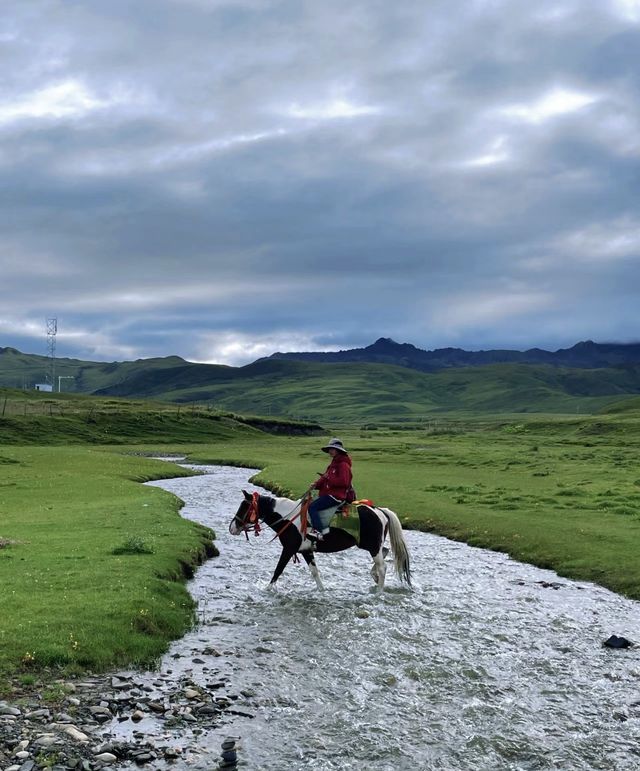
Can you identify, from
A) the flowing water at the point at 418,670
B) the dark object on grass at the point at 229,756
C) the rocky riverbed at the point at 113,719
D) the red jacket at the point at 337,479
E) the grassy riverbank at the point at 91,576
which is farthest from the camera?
the red jacket at the point at 337,479

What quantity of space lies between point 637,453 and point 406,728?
81.2 metres

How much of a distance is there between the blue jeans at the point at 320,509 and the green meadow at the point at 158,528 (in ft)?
16.7

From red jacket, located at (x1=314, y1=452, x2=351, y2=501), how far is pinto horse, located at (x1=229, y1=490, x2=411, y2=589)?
98cm

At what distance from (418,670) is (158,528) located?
20.0m

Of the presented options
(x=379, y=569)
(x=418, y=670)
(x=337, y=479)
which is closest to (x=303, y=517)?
(x=337, y=479)

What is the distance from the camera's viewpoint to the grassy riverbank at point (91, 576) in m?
16.0

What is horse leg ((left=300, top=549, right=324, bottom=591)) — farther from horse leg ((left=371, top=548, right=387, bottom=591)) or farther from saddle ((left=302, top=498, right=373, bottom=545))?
horse leg ((left=371, top=548, right=387, bottom=591))

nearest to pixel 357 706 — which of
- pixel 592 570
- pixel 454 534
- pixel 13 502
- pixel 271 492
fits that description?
pixel 592 570

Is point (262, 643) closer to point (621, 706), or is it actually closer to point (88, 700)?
point (88, 700)

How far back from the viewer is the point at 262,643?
59.0 ft

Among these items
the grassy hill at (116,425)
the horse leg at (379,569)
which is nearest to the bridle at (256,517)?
the horse leg at (379,569)

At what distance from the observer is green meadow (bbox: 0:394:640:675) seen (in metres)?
17.2

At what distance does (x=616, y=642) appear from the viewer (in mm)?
17859

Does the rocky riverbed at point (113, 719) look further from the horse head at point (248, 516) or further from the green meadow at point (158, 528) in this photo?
the horse head at point (248, 516)
